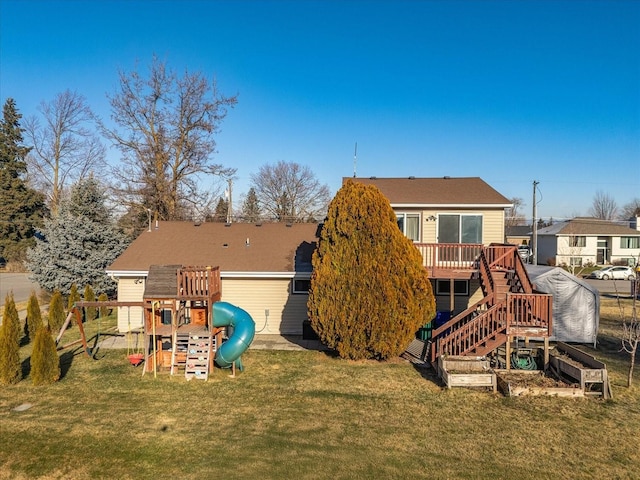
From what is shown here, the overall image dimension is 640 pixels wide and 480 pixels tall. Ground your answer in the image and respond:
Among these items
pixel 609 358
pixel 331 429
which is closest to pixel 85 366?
pixel 331 429

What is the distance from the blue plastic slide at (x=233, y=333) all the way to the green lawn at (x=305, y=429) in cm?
44

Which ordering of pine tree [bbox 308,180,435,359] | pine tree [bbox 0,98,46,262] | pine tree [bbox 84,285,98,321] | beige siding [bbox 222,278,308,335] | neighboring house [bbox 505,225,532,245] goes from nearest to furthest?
pine tree [bbox 308,180,435,359], beige siding [bbox 222,278,308,335], pine tree [bbox 84,285,98,321], pine tree [bbox 0,98,46,262], neighboring house [bbox 505,225,532,245]

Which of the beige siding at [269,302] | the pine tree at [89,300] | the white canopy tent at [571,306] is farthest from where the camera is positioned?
the pine tree at [89,300]

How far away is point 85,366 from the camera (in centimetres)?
1090

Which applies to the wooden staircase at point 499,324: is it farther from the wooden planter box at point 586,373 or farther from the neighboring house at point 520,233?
the neighboring house at point 520,233

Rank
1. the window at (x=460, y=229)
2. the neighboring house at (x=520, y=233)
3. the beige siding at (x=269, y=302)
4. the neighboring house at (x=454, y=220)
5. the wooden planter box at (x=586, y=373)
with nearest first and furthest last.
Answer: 1. the wooden planter box at (x=586, y=373)
2. the neighboring house at (x=454, y=220)
3. the window at (x=460, y=229)
4. the beige siding at (x=269, y=302)
5. the neighboring house at (x=520, y=233)

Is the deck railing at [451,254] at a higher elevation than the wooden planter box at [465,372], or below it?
higher

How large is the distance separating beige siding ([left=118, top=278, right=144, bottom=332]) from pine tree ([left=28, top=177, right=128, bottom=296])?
19.2ft

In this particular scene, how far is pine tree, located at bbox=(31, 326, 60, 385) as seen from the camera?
9.22 meters

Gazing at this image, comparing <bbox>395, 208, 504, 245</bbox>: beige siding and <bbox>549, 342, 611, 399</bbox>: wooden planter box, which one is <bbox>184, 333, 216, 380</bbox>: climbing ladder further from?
<bbox>549, 342, 611, 399</bbox>: wooden planter box

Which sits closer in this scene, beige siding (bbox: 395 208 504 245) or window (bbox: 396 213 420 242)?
beige siding (bbox: 395 208 504 245)

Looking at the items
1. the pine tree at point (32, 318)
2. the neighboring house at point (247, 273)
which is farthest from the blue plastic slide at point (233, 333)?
the pine tree at point (32, 318)

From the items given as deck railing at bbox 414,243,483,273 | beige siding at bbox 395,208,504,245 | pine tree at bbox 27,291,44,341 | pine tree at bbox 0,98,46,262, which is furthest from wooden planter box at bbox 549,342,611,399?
pine tree at bbox 0,98,46,262

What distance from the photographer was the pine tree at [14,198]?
38125mm
